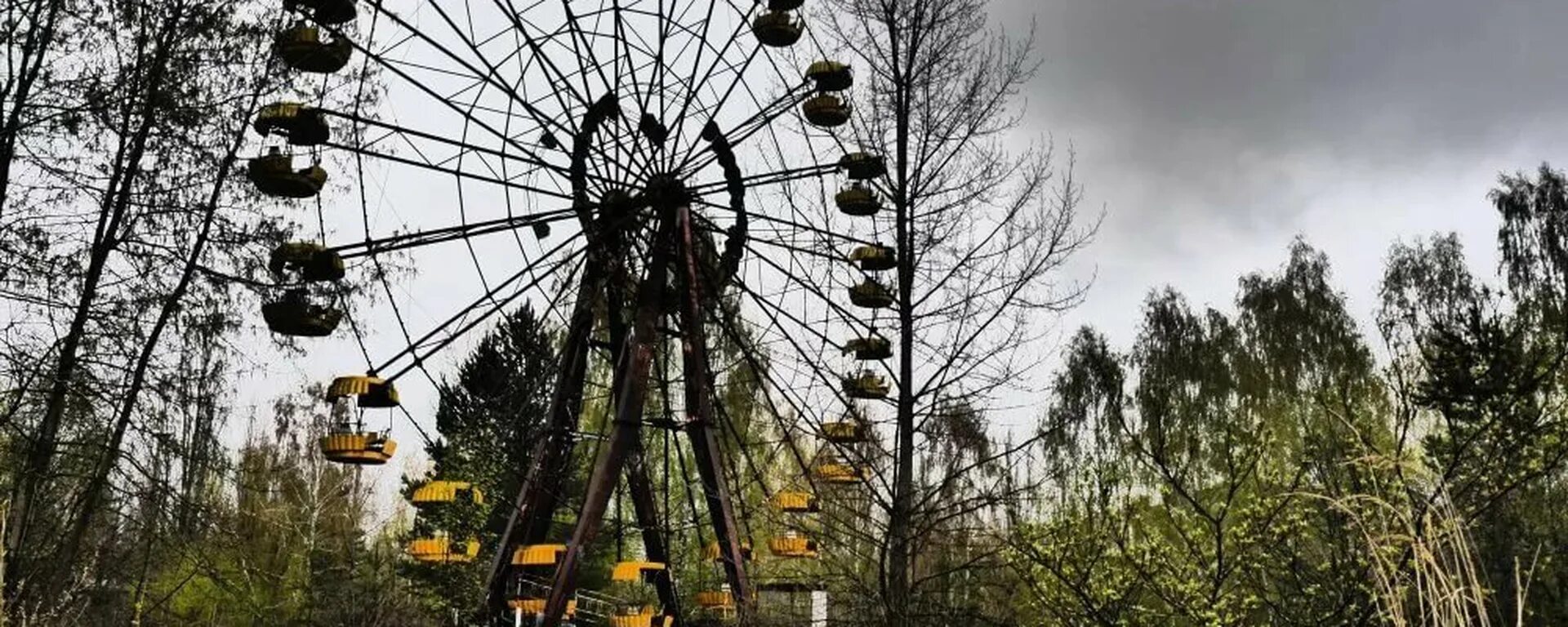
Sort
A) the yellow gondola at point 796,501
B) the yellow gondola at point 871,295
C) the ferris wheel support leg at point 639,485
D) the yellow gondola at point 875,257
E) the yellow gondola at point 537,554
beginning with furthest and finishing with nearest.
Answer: the yellow gondola at point 871,295 < the yellow gondola at point 875,257 < the yellow gondola at point 796,501 < the ferris wheel support leg at point 639,485 < the yellow gondola at point 537,554

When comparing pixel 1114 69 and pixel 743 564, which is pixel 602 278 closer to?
pixel 743 564

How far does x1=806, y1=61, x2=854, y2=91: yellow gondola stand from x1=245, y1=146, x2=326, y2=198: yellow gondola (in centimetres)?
389

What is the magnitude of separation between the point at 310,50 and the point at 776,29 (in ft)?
12.0

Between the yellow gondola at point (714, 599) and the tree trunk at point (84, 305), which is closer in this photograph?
the tree trunk at point (84, 305)

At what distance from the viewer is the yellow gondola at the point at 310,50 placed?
30.9 ft

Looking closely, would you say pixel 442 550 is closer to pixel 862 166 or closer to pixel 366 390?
pixel 366 390

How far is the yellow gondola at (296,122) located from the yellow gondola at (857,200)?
4105mm

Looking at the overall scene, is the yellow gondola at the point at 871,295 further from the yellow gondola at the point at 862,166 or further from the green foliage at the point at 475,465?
the green foliage at the point at 475,465

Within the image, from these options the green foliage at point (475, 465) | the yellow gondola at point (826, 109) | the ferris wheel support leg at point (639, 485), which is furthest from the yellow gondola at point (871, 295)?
the green foliage at point (475, 465)

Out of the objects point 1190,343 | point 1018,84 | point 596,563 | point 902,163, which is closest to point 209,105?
point 902,163

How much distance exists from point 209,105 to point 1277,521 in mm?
9886

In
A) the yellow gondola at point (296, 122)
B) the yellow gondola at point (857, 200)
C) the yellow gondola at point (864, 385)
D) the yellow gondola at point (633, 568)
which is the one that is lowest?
the yellow gondola at point (633, 568)

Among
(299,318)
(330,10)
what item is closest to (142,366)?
(299,318)

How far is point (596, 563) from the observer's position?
25.2 meters
